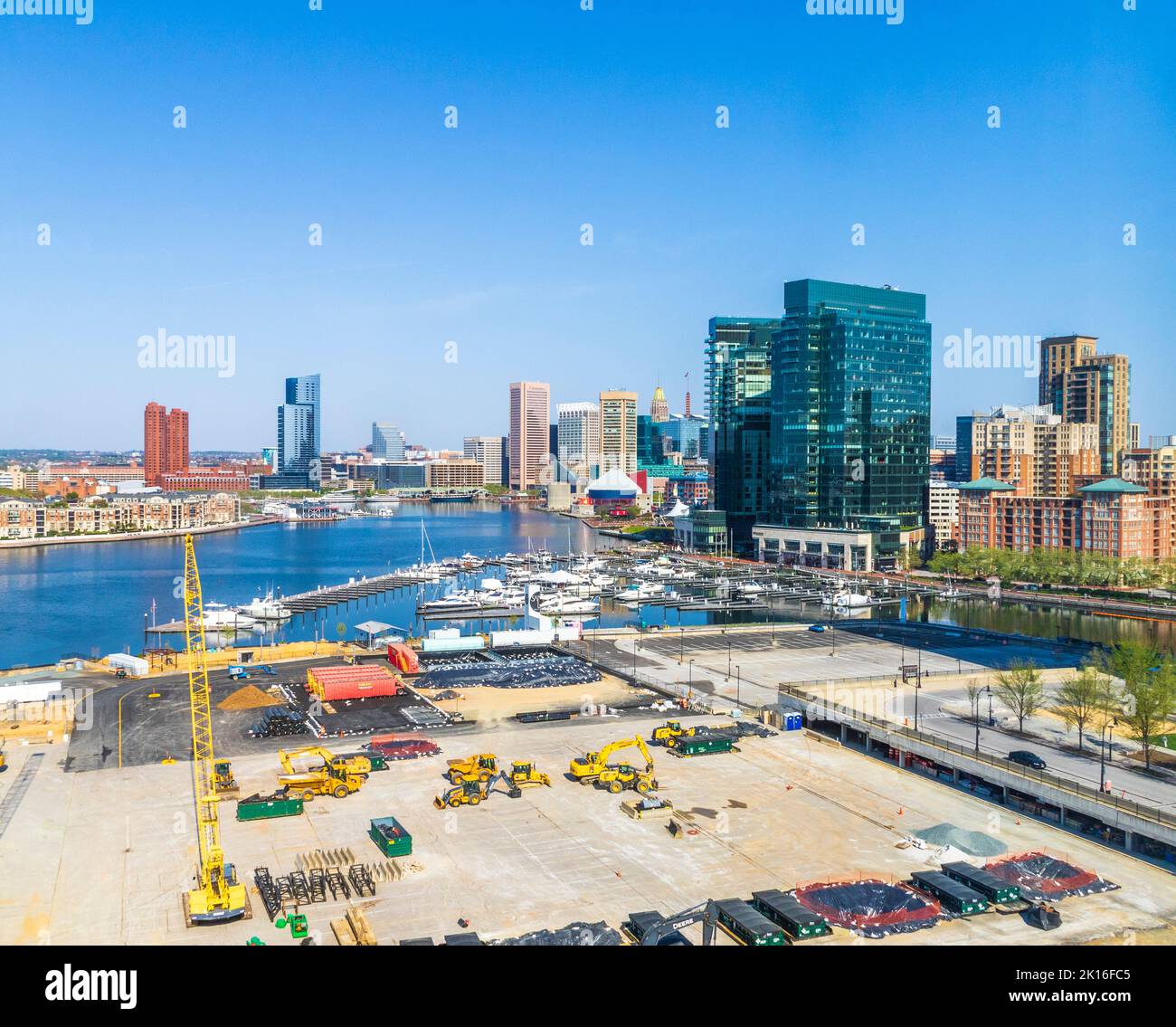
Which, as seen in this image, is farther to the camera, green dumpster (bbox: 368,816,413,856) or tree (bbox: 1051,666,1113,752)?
tree (bbox: 1051,666,1113,752)

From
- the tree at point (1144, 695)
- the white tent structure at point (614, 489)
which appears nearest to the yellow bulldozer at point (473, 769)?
the tree at point (1144, 695)

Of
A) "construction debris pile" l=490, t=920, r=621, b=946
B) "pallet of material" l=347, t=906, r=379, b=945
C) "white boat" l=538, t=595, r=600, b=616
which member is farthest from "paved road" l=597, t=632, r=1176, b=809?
"pallet of material" l=347, t=906, r=379, b=945

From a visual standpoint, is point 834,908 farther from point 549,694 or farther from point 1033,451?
point 1033,451

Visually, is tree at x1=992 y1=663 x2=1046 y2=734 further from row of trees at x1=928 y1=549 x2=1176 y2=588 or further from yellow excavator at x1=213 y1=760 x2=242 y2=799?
row of trees at x1=928 y1=549 x2=1176 y2=588

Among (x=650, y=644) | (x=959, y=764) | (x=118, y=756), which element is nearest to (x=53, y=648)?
(x=118, y=756)

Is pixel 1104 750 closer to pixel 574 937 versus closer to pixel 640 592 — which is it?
pixel 574 937

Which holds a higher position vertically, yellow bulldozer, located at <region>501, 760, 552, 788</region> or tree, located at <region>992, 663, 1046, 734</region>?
tree, located at <region>992, 663, 1046, 734</region>

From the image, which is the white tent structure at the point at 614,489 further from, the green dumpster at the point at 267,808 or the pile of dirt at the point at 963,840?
the pile of dirt at the point at 963,840
